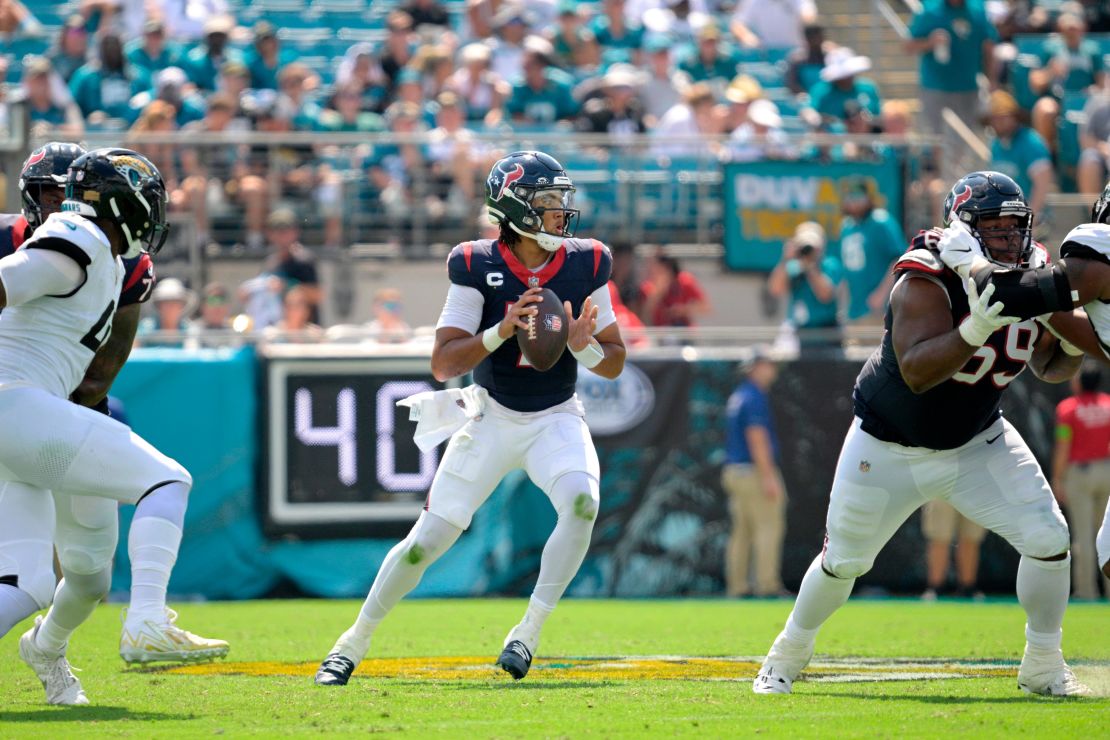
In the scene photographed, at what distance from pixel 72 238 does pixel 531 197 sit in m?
1.95

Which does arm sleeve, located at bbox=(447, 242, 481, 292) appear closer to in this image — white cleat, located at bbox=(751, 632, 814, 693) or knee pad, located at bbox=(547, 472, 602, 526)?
knee pad, located at bbox=(547, 472, 602, 526)

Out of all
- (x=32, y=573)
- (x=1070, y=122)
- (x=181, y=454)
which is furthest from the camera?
(x=1070, y=122)

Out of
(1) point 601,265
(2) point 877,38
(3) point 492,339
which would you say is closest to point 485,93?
(2) point 877,38

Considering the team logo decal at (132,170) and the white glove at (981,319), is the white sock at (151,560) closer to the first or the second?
the team logo decal at (132,170)

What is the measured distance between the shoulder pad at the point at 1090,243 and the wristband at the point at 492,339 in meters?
2.14

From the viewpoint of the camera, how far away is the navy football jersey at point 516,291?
262 inches

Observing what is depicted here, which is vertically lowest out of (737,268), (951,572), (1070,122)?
(951,572)

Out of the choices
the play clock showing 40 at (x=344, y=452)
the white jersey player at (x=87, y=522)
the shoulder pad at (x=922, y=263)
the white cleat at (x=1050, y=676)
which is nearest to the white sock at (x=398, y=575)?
the white jersey player at (x=87, y=522)

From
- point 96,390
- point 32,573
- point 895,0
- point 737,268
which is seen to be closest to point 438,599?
point 737,268

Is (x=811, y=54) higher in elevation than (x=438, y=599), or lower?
higher

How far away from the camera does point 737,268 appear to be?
13406 mm

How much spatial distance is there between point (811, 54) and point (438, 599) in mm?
7016

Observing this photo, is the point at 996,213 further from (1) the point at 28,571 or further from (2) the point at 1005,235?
(1) the point at 28,571

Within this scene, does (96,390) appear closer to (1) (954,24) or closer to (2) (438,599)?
(2) (438,599)
